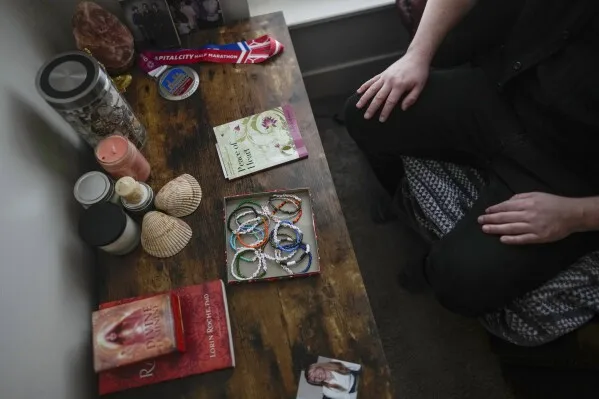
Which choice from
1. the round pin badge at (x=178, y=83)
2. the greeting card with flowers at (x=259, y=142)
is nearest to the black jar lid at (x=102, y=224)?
the greeting card with flowers at (x=259, y=142)

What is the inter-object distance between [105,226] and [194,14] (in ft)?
1.86

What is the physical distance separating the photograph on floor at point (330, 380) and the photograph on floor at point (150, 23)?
78cm

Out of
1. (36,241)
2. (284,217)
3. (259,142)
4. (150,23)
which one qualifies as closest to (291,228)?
(284,217)

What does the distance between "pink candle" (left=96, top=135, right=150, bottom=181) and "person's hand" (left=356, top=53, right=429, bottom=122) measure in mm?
469

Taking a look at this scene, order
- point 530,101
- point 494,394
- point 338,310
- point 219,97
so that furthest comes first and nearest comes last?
point 494,394 < point 219,97 < point 530,101 < point 338,310

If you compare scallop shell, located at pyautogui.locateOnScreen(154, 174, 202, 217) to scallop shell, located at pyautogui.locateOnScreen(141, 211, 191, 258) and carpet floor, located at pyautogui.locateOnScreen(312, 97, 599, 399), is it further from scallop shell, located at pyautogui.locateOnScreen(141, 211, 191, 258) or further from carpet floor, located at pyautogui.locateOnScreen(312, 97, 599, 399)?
carpet floor, located at pyautogui.locateOnScreen(312, 97, 599, 399)

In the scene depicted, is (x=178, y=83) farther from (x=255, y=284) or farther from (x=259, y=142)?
(x=255, y=284)

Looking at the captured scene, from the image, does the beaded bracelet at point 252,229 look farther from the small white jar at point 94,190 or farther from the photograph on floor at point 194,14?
the photograph on floor at point 194,14

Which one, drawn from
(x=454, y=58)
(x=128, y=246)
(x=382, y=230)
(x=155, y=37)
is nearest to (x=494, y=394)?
(x=382, y=230)

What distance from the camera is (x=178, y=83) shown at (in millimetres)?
989

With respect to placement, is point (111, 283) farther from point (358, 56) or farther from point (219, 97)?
point (358, 56)

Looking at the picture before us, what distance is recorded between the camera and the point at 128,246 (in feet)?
2.60

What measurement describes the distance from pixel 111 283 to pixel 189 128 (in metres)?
0.35

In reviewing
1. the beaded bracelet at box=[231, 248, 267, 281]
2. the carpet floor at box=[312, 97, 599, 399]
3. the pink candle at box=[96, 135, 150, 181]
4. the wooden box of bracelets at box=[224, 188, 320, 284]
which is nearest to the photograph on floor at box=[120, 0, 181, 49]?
the pink candle at box=[96, 135, 150, 181]
